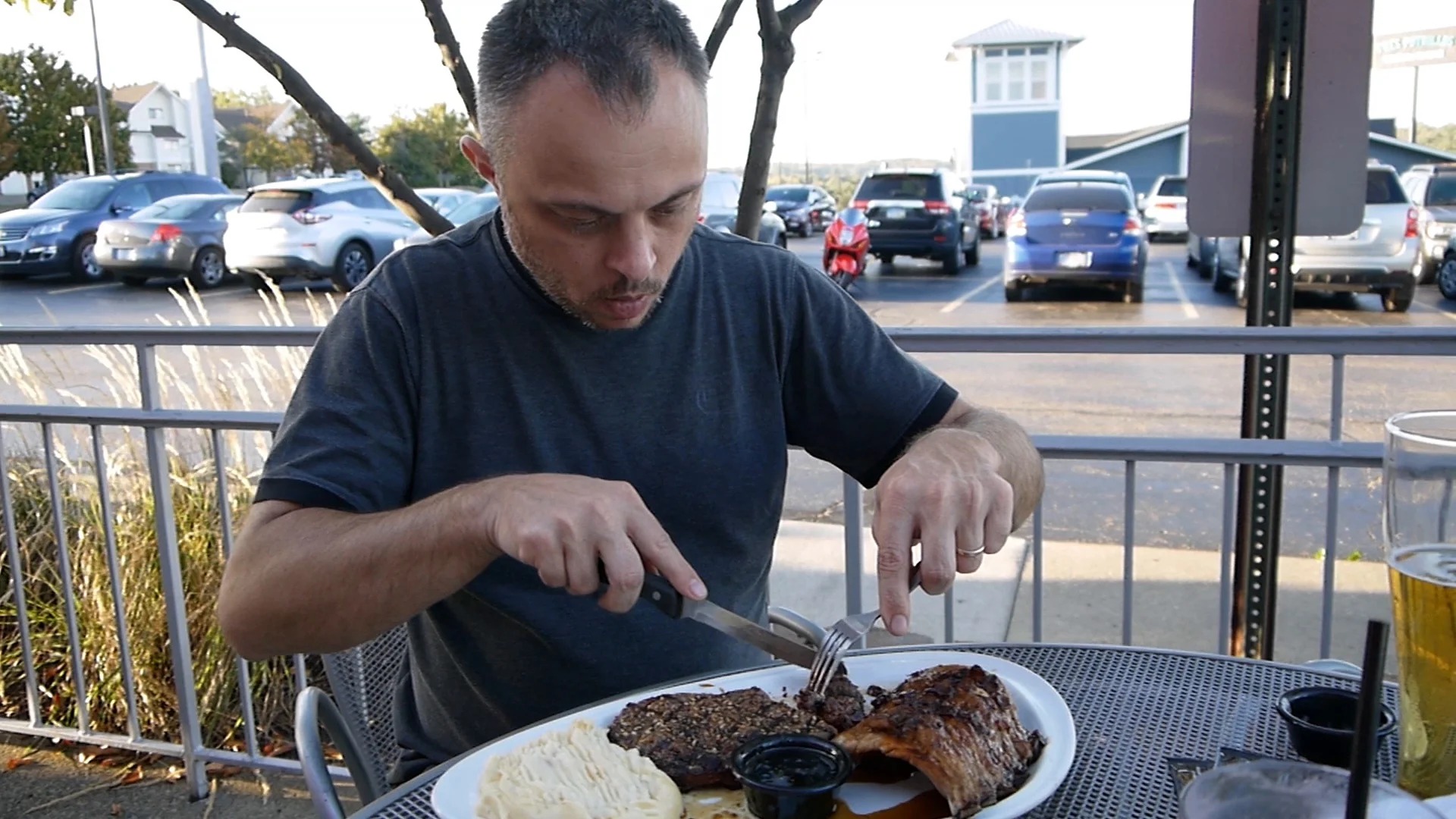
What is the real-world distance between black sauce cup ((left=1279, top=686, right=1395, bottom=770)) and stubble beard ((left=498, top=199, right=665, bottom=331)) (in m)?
0.97

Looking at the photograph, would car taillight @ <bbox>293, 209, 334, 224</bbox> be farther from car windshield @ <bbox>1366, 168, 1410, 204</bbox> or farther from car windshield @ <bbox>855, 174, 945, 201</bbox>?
car windshield @ <bbox>1366, 168, 1410, 204</bbox>

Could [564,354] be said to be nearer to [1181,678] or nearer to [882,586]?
[882,586]

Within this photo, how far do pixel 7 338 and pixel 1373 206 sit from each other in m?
15.0

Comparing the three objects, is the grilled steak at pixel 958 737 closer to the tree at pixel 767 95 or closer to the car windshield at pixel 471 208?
the tree at pixel 767 95

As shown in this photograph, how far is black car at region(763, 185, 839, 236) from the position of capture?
108 feet

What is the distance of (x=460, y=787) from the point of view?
1252 millimetres

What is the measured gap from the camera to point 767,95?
339cm

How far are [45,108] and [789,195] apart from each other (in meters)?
23.7

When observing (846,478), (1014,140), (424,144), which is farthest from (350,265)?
(1014,140)

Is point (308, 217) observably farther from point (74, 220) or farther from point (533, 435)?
point (533, 435)

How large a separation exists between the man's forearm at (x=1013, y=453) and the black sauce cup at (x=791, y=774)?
1.90ft

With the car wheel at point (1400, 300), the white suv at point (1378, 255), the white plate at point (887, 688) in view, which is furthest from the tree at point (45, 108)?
the white plate at point (887, 688)

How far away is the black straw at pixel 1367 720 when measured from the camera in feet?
2.42

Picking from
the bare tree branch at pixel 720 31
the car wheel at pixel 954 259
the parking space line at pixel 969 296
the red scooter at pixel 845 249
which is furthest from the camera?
the car wheel at pixel 954 259
